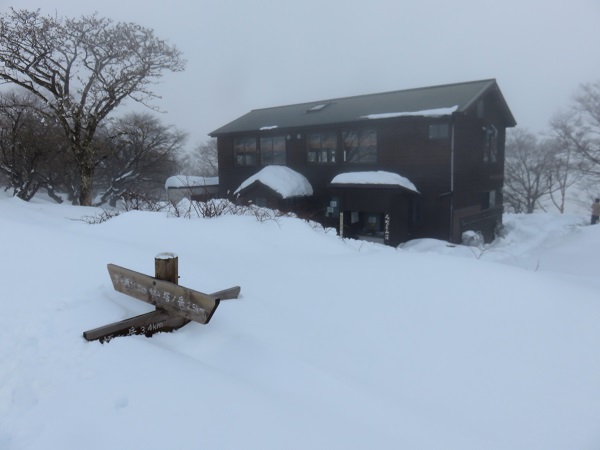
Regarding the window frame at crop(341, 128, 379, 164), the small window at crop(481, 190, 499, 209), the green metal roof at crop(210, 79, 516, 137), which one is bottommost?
the small window at crop(481, 190, 499, 209)

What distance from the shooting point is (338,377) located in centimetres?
298

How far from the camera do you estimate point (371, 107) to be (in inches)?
774

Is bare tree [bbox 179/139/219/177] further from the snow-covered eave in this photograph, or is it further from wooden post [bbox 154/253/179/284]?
wooden post [bbox 154/253/179/284]

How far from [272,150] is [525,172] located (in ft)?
94.0

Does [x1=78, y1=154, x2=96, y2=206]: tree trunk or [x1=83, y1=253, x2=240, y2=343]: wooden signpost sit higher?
[x1=78, y1=154, x2=96, y2=206]: tree trunk

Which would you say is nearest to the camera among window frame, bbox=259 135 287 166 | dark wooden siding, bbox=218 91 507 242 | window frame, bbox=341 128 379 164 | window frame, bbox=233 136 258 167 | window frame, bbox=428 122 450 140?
window frame, bbox=428 122 450 140

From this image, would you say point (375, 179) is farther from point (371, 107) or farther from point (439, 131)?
point (371, 107)

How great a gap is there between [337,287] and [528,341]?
207cm

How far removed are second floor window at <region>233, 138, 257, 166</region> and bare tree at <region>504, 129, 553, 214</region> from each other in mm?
27456

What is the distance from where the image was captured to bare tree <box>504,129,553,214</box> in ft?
119

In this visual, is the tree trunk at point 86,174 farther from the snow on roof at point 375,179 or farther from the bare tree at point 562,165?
the bare tree at point 562,165

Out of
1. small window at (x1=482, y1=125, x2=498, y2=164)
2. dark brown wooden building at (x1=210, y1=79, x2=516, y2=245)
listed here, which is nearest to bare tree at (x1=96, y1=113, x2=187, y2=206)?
dark brown wooden building at (x1=210, y1=79, x2=516, y2=245)

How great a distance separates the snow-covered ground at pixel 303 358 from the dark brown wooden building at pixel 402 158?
9.75 m

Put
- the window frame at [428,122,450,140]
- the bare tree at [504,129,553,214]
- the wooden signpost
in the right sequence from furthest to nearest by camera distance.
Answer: the bare tree at [504,129,553,214] → the window frame at [428,122,450,140] → the wooden signpost
